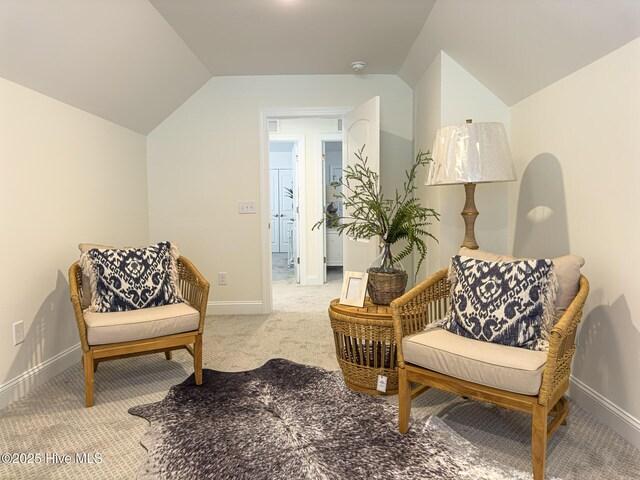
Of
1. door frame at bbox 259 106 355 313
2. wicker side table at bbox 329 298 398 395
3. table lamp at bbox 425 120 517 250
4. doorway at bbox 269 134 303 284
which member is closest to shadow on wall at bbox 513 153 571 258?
table lamp at bbox 425 120 517 250

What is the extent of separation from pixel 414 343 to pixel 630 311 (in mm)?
953

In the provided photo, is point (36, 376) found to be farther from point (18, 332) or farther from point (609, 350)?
point (609, 350)

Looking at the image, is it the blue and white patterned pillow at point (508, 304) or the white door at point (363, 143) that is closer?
the blue and white patterned pillow at point (508, 304)

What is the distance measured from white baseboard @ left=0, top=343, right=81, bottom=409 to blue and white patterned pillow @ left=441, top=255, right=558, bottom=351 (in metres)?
2.24

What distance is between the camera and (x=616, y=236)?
196 cm

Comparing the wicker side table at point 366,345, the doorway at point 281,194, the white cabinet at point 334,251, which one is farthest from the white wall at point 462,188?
the doorway at point 281,194

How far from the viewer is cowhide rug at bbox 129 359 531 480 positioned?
1.67 metres

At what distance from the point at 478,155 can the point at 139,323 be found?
197 cm

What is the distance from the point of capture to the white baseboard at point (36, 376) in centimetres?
225

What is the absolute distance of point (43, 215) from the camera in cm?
257

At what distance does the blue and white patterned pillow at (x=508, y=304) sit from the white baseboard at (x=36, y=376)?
2.24m

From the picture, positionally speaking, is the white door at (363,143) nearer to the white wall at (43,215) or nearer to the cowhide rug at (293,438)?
the cowhide rug at (293,438)

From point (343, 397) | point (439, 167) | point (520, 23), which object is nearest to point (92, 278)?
point (343, 397)

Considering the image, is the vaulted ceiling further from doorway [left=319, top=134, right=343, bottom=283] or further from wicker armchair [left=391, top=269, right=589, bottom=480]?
doorway [left=319, top=134, right=343, bottom=283]
